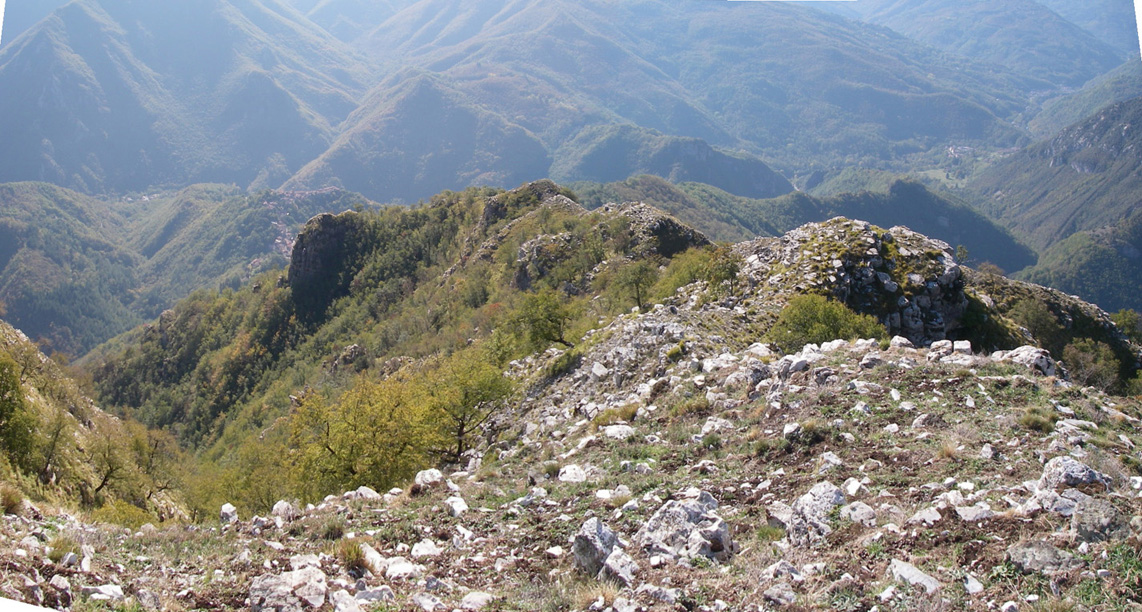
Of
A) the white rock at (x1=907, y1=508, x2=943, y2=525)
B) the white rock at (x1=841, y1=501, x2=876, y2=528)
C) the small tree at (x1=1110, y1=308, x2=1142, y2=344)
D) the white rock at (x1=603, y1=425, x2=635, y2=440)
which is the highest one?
the white rock at (x1=907, y1=508, x2=943, y2=525)

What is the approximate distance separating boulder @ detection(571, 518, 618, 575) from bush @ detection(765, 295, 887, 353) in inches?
800

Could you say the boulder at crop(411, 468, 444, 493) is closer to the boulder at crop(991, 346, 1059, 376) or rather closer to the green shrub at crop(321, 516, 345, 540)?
the green shrub at crop(321, 516, 345, 540)

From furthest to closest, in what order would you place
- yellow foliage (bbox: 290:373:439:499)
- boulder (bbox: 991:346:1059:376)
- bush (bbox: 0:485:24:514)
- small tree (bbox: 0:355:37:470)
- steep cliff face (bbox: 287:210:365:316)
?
steep cliff face (bbox: 287:210:365:316) < small tree (bbox: 0:355:37:470) < yellow foliage (bbox: 290:373:439:499) < boulder (bbox: 991:346:1059:376) < bush (bbox: 0:485:24:514)

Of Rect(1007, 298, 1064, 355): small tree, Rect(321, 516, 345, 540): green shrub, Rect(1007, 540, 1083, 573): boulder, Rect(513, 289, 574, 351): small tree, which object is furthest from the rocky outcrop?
Rect(321, 516, 345, 540): green shrub

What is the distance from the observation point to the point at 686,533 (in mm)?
9398

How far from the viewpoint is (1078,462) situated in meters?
8.75

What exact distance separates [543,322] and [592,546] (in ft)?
84.3

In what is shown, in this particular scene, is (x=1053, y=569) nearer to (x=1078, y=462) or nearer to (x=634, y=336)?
(x=1078, y=462)

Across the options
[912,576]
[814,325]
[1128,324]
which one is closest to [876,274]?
[814,325]

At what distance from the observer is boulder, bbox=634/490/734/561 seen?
898cm

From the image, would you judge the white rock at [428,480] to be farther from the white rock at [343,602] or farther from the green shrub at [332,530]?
the white rock at [343,602]

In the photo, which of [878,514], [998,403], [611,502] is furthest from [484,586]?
[998,403]

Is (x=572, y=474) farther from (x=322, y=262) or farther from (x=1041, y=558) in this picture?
(x=322, y=262)

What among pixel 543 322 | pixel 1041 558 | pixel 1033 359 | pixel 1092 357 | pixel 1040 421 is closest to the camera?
pixel 1041 558
